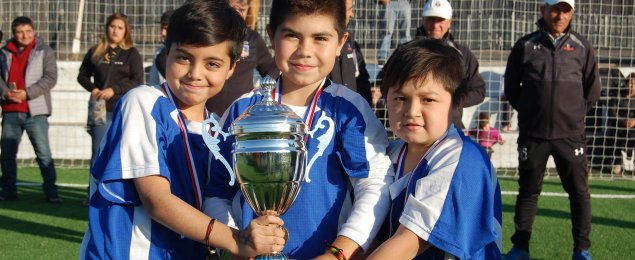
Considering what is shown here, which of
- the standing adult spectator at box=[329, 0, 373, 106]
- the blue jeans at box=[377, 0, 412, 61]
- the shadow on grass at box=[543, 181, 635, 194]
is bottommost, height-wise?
the shadow on grass at box=[543, 181, 635, 194]

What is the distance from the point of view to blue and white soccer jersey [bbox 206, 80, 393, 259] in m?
2.50

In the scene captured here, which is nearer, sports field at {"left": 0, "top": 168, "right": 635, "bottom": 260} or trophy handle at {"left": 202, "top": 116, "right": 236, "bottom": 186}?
trophy handle at {"left": 202, "top": 116, "right": 236, "bottom": 186}

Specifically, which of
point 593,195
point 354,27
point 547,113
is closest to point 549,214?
point 593,195

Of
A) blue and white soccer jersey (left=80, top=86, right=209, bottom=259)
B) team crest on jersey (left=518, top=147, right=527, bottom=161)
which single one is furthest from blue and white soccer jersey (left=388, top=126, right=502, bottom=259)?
team crest on jersey (left=518, top=147, right=527, bottom=161)

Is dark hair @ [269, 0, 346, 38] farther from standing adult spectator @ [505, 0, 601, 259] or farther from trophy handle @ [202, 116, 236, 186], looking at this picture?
standing adult spectator @ [505, 0, 601, 259]

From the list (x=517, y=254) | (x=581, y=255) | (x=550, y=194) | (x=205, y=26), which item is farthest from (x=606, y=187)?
(x=205, y=26)

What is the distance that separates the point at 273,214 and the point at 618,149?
956cm

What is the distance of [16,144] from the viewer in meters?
8.04

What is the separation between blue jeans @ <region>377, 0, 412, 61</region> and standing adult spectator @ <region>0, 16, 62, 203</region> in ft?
15.7

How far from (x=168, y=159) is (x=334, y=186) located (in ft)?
1.64

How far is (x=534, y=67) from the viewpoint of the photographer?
5.94 meters

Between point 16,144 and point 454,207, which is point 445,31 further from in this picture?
point 16,144

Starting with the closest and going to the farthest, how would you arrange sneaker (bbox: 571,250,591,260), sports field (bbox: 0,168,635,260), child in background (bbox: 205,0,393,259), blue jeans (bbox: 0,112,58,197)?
1. child in background (bbox: 205,0,393,259)
2. sneaker (bbox: 571,250,591,260)
3. sports field (bbox: 0,168,635,260)
4. blue jeans (bbox: 0,112,58,197)

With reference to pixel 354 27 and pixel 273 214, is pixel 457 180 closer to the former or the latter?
pixel 273 214
